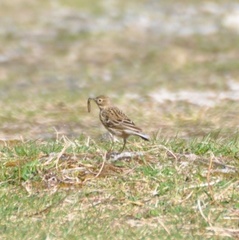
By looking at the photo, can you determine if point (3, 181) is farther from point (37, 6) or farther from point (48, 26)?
point (37, 6)

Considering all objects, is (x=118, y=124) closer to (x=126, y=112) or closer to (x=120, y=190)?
(x=120, y=190)

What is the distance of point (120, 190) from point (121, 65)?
8.76m

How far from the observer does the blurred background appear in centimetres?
1259

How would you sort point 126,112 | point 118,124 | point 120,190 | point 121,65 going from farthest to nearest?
point 121,65 < point 126,112 < point 118,124 < point 120,190

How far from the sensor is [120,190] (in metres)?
8.70

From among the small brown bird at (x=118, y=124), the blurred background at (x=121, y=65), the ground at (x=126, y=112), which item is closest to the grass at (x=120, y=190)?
the ground at (x=126, y=112)

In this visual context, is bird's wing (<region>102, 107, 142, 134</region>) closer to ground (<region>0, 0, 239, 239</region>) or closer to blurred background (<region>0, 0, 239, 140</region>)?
ground (<region>0, 0, 239, 239</region>)

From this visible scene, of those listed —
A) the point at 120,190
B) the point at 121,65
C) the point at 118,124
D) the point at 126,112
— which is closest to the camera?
the point at 120,190

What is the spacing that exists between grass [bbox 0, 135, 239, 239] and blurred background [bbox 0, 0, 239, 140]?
107cm

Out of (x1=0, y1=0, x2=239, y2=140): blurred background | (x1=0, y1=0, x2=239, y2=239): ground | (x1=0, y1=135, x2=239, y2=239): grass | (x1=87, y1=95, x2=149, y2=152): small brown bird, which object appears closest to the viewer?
(x1=0, y1=135, x2=239, y2=239): grass

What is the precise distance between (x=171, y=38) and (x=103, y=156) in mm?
10460

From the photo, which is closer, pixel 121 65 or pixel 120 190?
pixel 120 190

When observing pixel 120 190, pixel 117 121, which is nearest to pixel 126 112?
pixel 117 121

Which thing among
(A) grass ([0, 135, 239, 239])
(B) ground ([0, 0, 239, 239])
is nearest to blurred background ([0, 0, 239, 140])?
(B) ground ([0, 0, 239, 239])
